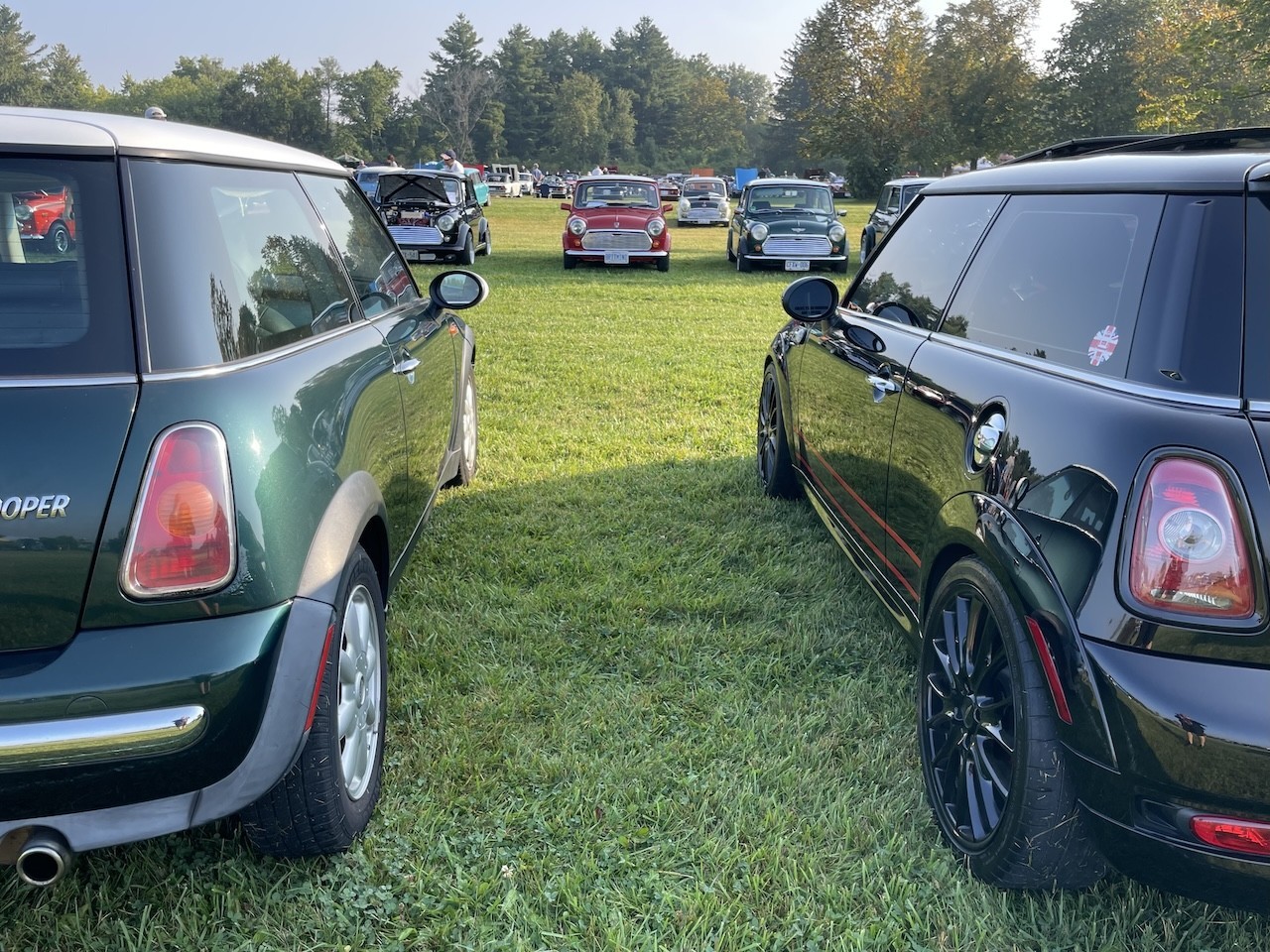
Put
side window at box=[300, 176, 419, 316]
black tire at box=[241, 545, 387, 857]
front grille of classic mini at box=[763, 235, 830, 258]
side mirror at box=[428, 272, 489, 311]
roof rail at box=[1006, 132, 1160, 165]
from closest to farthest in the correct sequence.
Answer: black tire at box=[241, 545, 387, 857] → roof rail at box=[1006, 132, 1160, 165] → side window at box=[300, 176, 419, 316] → side mirror at box=[428, 272, 489, 311] → front grille of classic mini at box=[763, 235, 830, 258]

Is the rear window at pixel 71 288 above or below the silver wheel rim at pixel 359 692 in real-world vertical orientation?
above

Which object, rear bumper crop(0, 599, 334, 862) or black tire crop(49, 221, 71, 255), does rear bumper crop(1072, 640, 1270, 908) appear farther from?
black tire crop(49, 221, 71, 255)

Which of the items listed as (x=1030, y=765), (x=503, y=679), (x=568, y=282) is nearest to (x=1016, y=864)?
(x=1030, y=765)

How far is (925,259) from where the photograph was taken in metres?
3.36

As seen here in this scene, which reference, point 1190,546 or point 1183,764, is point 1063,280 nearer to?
point 1190,546

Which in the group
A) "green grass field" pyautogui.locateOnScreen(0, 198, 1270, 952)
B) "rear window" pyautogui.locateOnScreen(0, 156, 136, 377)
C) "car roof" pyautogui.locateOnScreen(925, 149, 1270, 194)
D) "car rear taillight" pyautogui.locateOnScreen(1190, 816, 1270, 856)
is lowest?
"green grass field" pyautogui.locateOnScreen(0, 198, 1270, 952)

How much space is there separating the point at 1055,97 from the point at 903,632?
179 ft

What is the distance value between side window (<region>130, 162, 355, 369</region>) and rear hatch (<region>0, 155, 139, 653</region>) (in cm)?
6

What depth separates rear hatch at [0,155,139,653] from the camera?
172 cm

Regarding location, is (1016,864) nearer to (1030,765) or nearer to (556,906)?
(1030,765)

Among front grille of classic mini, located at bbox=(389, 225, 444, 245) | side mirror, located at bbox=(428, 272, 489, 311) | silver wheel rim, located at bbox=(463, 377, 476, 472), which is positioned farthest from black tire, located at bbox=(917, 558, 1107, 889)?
front grille of classic mini, located at bbox=(389, 225, 444, 245)

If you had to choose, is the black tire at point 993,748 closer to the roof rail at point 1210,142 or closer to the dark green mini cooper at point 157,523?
the roof rail at point 1210,142

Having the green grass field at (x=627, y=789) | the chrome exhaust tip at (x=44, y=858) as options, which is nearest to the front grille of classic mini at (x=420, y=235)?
the green grass field at (x=627, y=789)

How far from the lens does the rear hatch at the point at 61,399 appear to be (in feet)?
5.64
